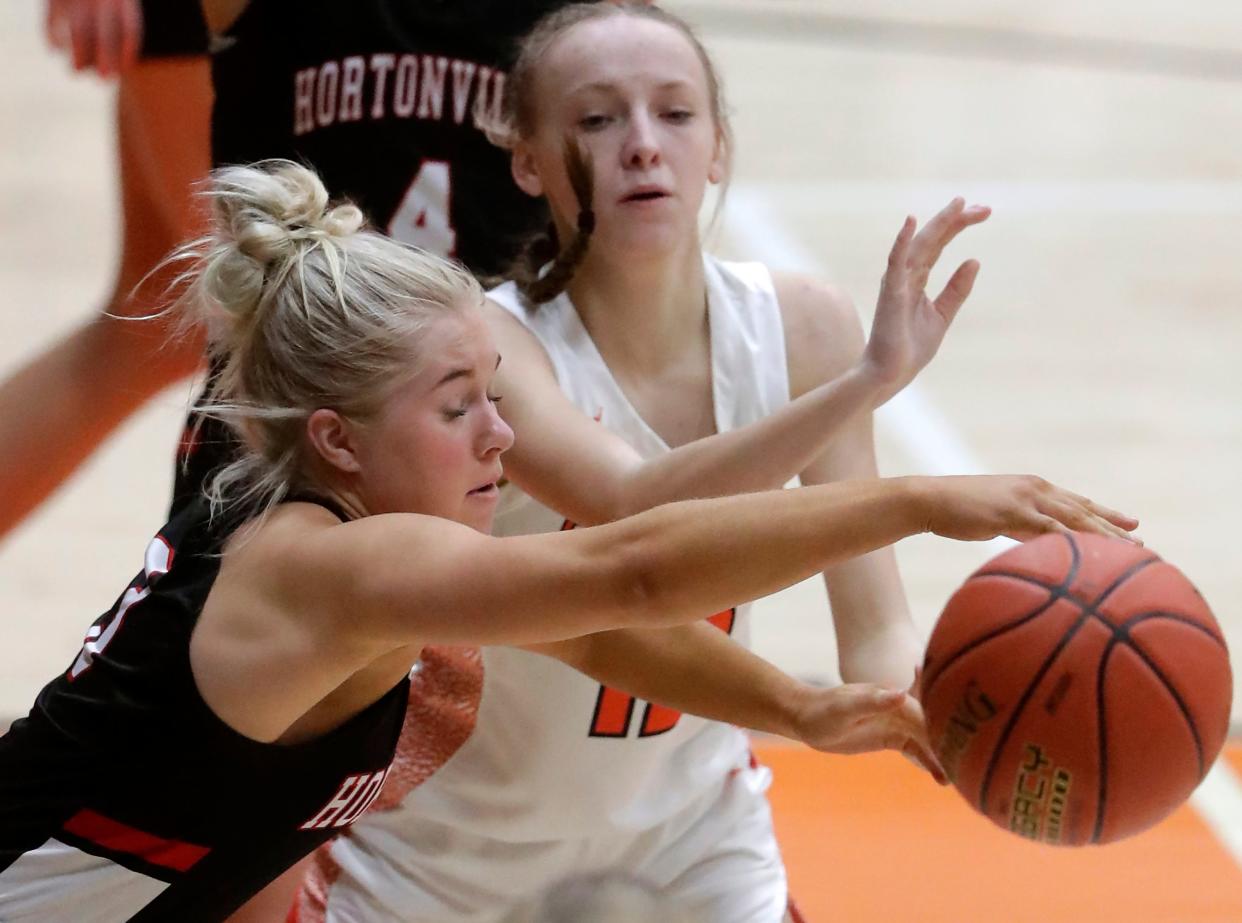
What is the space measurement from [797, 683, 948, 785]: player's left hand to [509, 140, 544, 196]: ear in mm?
890

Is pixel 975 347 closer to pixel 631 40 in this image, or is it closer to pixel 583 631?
pixel 631 40

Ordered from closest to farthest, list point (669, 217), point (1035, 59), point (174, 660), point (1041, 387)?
point (174, 660) → point (669, 217) → point (1041, 387) → point (1035, 59)

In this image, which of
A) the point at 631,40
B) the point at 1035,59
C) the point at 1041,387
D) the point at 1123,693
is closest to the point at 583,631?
the point at 1123,693

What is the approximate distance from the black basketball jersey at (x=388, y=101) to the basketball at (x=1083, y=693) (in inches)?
51.1

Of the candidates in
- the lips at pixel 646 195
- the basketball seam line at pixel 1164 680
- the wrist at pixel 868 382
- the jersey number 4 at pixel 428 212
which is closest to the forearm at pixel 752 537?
the basketball seam line at pixel 1164 680

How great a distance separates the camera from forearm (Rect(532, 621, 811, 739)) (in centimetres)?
228

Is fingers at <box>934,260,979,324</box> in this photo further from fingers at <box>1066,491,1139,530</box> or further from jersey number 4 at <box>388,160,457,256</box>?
jersey number 4 at <box>388,160,457,256</box>

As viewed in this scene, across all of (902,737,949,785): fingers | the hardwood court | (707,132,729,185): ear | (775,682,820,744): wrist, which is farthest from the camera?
the hardwood court

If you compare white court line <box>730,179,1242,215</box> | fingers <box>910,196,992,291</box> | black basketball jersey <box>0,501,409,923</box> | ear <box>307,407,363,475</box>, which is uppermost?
fingers <box>910,196,992,291</box>

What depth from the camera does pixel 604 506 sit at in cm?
227

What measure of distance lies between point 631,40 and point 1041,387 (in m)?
3.19

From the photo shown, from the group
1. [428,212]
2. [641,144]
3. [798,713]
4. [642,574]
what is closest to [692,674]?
[798,713]

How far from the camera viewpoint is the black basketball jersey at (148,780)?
2023 millimetres

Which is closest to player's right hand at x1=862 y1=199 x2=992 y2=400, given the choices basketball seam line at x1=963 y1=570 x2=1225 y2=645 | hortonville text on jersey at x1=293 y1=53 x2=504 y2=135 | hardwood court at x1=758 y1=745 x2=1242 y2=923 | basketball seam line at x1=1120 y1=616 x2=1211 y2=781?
basketball seam line at x1=963 y1=570 x2=1225 y2=645
